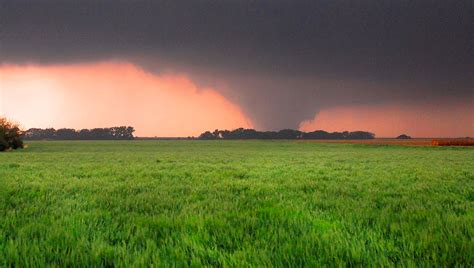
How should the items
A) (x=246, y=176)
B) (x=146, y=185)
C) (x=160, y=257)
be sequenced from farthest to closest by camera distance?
(x=246, y=176), (x=146, y=185), (x=160, y=257)

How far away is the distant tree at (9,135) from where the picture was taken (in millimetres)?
59094

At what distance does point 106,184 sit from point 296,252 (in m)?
8.68

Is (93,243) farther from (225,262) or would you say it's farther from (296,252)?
(296,252)

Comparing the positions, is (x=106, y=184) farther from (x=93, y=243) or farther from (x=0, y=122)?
(x=0, y=122)

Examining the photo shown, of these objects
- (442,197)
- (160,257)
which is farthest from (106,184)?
(442,197)

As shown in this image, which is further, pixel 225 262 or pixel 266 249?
pixel 266 249

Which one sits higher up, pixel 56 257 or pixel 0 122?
pixel 0 122

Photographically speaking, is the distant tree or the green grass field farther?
the distant tree

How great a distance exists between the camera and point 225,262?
3660 mm

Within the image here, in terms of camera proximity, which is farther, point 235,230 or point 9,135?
point 9,135

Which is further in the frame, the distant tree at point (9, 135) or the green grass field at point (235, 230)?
the distant tree at point (9, 135)

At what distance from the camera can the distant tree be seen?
5909cm

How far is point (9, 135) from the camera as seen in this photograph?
61.4 metres

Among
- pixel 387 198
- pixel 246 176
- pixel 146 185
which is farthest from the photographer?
pixel 246 176
